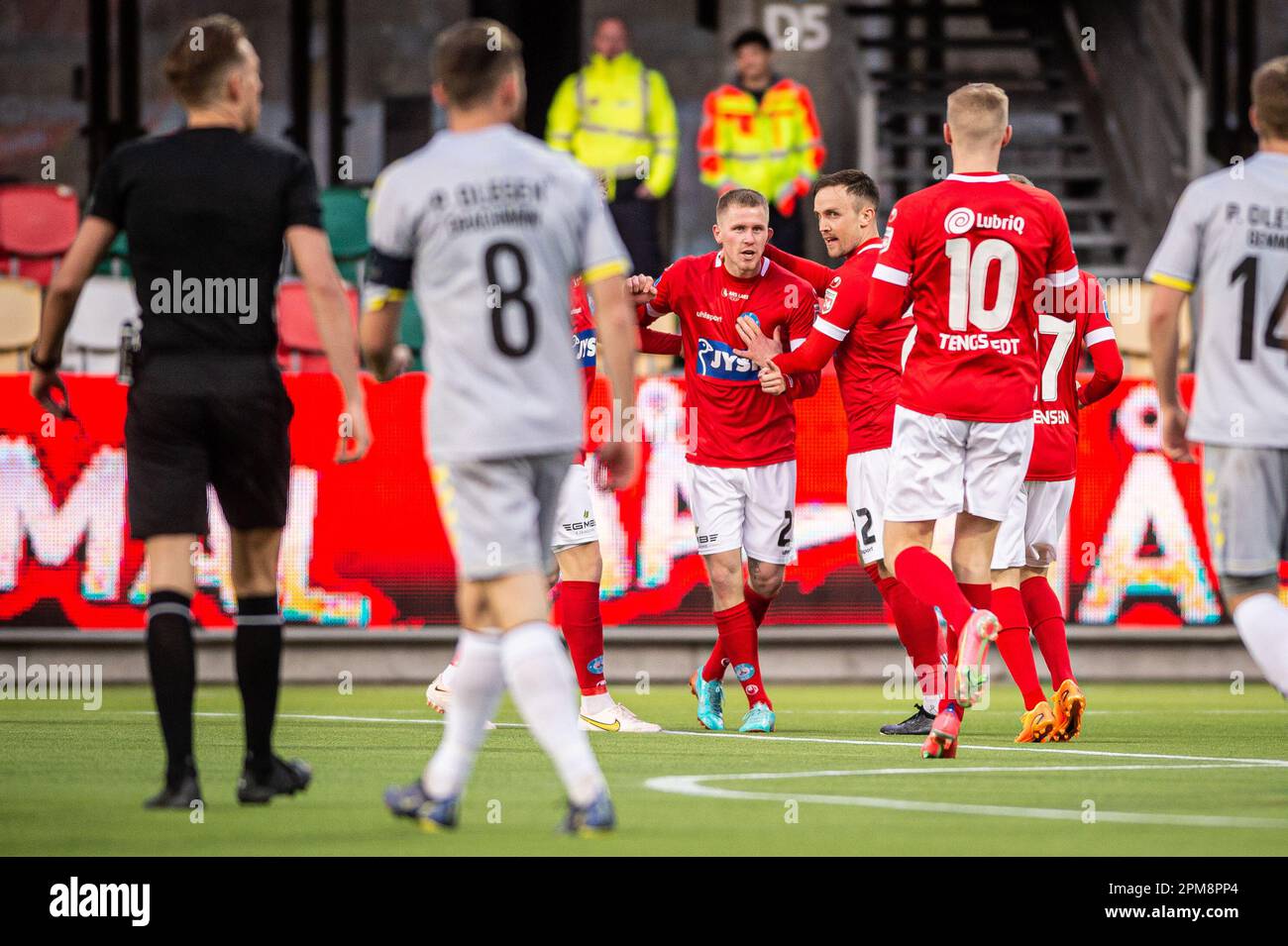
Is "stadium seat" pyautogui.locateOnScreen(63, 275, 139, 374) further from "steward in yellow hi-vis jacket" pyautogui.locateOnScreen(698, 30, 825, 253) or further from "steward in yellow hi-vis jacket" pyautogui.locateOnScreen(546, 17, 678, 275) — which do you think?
"steward in yellow hi-vis jacket" pyautogui.locateOnScreen(698, 30, 825, 253)

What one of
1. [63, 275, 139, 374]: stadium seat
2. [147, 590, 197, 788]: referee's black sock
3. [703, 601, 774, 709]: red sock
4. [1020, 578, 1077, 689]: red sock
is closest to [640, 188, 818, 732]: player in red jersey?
[703, 601, 774, 709]: red sock

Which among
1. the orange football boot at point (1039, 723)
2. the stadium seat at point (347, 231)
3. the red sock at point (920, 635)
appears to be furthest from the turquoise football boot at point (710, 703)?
the stadium seat at point (347, 231)

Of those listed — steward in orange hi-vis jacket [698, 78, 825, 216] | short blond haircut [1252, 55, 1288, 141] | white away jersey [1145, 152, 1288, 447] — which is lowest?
white away jersey [1145, 152, 1288, 447]

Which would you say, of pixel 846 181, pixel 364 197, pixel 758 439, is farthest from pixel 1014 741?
pixel 364 197

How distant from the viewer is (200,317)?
20.9ft

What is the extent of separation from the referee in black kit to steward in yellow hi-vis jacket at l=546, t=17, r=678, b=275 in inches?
422

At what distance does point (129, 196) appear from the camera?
21.1 ft

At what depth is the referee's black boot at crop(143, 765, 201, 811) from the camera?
621 cm

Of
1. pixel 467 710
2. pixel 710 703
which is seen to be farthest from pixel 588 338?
pixel 467 710

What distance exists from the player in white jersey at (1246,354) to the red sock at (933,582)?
4.33ft

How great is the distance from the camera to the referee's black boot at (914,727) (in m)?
9.59

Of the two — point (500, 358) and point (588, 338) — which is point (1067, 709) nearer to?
point (588, 338)

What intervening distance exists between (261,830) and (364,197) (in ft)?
44.1
